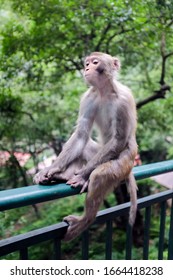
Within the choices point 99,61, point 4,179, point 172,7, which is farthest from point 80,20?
point 4,179

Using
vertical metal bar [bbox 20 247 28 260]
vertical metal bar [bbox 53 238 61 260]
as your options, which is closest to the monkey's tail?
vertical metal bar [bbox 53 238 61 260]

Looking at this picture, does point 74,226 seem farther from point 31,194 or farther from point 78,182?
point 31,194

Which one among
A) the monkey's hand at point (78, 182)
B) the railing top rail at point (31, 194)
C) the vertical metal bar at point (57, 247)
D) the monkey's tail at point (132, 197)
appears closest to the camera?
the railing top rail at point (31, 194)

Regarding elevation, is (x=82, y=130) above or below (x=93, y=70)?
below

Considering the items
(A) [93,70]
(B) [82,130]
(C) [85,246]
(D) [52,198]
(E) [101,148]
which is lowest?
(C) [85,246]

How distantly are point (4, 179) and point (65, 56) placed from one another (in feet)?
7.67

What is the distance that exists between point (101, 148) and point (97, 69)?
52 cm

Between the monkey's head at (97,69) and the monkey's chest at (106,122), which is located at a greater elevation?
the monkey's head at (97,69)

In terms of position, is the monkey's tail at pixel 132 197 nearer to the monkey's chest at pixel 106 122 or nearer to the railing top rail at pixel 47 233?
the railing top rail at pixel 47 233

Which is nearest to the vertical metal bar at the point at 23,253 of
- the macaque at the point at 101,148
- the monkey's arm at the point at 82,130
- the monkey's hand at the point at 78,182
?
the macaque at the point at 101,148

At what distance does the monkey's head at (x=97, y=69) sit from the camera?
6.46 ft

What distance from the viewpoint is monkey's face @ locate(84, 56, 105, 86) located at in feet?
6.45

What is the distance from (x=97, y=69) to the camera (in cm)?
199

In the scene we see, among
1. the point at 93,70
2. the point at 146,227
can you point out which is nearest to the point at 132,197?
the point at 146,227
